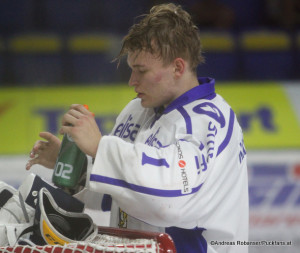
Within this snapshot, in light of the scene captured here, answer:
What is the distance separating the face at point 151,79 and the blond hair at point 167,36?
25 mm

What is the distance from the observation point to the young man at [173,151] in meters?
1.86

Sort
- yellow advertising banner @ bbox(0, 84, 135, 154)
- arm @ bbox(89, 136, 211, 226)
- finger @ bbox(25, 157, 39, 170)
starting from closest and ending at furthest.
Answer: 1. arm @ bbox(89, 136, 211, 226)
2. finger @ bbox(25, 157, 39, 170)
3. yellow advertising banner @ bbox(0, 84, 135, 154)

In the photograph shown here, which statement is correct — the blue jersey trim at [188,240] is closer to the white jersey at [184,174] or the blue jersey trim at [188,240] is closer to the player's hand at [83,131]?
the white jersey at [184,174]

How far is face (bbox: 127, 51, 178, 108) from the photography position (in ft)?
6.88

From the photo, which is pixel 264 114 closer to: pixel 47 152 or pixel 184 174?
pixel 47 152

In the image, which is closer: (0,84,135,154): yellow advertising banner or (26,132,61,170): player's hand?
(26,132,61,170): player's hand

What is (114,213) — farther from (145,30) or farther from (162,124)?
(145,30)

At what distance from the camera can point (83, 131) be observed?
1.92 m

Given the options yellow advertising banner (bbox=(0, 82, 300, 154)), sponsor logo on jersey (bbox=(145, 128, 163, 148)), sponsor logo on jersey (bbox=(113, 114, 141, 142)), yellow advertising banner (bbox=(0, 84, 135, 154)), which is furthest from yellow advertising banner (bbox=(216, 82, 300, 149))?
sponsor logo on jersey (bbox=(145, 128, 163, 148))

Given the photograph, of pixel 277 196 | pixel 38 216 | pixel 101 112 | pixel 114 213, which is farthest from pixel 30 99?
pixel 38 216

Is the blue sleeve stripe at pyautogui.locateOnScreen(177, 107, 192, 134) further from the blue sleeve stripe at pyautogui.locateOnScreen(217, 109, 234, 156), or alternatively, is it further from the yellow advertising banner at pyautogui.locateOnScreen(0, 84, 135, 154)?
the yellow advertising banner at pyautogui.locateOnScreen(0, 84, 135, 154)

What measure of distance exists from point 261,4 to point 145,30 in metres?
4.26

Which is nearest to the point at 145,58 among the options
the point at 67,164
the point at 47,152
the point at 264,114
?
the point at 67,164

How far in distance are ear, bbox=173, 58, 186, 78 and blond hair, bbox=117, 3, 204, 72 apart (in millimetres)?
15
